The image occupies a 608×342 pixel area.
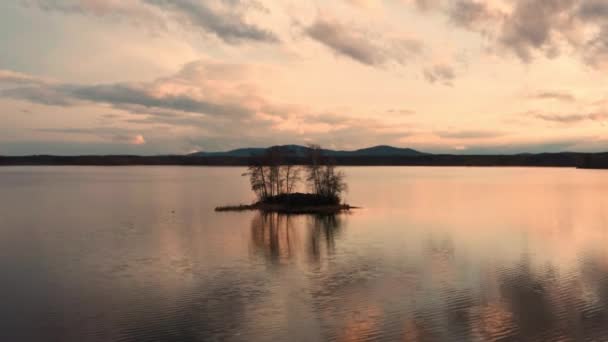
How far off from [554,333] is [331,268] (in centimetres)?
1912

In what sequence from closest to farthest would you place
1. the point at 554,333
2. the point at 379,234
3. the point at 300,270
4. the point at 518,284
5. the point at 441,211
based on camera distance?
the point at 554,333
the point at 518,284
the point at 300,270
the point at 379,234
the point at 441,211

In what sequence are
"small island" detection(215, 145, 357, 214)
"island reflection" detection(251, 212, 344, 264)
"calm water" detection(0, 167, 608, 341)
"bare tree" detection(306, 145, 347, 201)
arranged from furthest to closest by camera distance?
"small island" detection(215, 145, 357, 214), "bare tree" detection(306, 145, 347, 201), "island reflection" detection(251, 212, 344, 264), "calm water" detection(0, 167, 608, 341)

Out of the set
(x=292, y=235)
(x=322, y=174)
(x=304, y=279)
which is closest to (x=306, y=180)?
(x=322, y=174)

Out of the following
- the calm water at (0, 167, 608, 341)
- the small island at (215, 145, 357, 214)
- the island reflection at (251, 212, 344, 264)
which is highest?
the small island at (215, 145, 357, 214)

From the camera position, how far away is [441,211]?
289 ft

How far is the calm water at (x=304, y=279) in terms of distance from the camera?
27.0m

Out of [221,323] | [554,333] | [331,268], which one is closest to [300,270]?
[331,268]

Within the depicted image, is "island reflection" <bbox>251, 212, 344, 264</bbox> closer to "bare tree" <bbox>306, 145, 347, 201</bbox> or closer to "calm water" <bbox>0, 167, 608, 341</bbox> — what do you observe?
"calm water" <bbox>0, 167, 608, 341</bbox>

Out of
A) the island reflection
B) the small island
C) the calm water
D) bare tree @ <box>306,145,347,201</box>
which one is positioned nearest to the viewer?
the calm water

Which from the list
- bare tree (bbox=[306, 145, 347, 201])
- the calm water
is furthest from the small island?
the calm water

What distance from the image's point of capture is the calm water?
27031 millimetres

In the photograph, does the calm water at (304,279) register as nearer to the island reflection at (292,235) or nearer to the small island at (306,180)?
the island reflection at (292,235)

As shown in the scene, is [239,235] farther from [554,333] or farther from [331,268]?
[554,333]

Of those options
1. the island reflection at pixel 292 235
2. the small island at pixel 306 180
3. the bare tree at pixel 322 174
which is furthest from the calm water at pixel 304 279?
the bare tree at pixel 322 174
